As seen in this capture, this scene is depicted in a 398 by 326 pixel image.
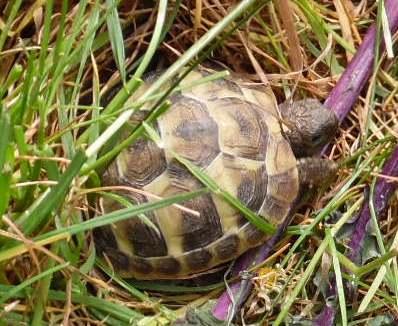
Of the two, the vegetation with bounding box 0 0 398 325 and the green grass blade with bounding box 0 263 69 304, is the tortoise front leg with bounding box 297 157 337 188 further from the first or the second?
the green grass blade with bounding box 0 263 69 304

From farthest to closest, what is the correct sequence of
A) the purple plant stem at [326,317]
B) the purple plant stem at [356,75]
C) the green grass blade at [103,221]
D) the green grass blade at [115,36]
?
the purple plant stem at [356,75] < the purple plant stem at [326,317] < the green grass blade at [115,36] < the green grass blade at [103,221]

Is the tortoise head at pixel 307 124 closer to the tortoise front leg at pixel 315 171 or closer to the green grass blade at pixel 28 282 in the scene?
the tortoise front leg at pixel 315 171

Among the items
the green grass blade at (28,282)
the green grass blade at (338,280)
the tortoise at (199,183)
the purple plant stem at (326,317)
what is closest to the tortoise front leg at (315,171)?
the tortoise at (199,183)

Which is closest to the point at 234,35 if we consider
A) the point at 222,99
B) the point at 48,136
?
the point at 222,99

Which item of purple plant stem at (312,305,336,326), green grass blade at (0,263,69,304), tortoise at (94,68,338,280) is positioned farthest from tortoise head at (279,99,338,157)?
green grass blade at (0,263,69,304)

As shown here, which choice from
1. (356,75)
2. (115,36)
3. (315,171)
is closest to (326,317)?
(315,171)

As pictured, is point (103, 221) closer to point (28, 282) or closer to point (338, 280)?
point (28, 282)
